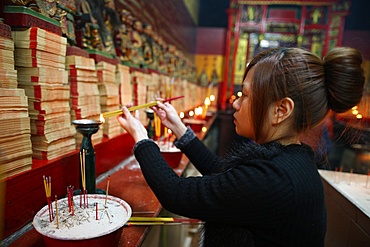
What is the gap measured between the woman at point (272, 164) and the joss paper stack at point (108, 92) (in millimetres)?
921

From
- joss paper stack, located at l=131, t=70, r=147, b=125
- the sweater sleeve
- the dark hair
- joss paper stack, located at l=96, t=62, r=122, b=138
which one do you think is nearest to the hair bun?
the dark hair

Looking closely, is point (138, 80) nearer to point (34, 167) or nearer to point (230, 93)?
point (34, 167)

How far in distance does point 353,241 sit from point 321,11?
1075 cm

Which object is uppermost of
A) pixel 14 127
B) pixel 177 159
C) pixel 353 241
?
pixel 14 127

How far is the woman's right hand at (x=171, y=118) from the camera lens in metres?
1.55

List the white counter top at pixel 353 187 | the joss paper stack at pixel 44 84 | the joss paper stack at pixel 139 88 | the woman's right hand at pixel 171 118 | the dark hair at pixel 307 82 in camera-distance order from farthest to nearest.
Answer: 1. the joss paper stack at pixel 139 88
2. the white counter top at pixel 353 187
3. the woman's right hand at pixel 171 118
4. the joss paper stack at pixel 44 84
5. the dark hair at pixel 307 82

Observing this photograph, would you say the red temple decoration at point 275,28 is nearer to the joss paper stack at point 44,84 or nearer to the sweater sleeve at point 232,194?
the joss paper stack at point 44,84

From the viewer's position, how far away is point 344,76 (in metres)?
1.02

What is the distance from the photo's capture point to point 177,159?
6.77ft

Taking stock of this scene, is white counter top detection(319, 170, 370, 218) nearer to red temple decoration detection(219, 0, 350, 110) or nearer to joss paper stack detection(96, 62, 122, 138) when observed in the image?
joss paper stack detection(96, 62, 122, 138)

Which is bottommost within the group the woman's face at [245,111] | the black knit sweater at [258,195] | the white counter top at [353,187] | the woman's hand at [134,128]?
the white counter top at [353,187]

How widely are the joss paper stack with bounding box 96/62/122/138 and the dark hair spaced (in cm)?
130

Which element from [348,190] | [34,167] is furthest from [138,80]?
[348,190]

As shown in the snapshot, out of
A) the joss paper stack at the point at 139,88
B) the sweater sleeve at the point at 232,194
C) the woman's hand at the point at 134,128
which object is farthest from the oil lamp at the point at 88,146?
the joss paper stack at the point at 139,88
